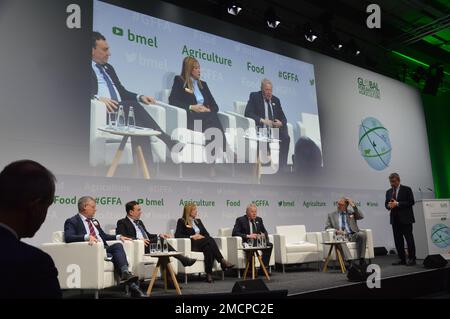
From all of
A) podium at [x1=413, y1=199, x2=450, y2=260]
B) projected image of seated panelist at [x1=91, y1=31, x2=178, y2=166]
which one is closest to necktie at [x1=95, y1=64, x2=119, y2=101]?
projected image of seated panelist at [x1=91, y1=31, x2=178, y2=166]

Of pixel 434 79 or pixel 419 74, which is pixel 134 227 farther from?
pixel 419 74

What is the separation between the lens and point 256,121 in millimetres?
6746

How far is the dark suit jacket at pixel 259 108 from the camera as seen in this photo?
22.2ft

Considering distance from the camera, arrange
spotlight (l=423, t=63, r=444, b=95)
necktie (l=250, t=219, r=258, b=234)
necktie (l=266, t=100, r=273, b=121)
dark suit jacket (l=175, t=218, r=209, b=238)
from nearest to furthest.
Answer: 1. dark suit jacket (l=175, t=218, r=209, b=238)
2. necktie (l=250, t=219, r=258, b=234)
3. necktie (l=266, t=100, r=273, b=121)
4. spotlight (l=423, t=63, r=444, b=95)

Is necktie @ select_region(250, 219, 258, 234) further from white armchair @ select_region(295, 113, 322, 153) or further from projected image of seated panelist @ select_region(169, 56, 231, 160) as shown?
white armchair @ select_region(295, 113, 322, 153)

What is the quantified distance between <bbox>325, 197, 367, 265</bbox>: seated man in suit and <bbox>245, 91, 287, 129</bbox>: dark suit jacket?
70.6 inches

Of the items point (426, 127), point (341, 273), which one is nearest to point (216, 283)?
point (341, 273)

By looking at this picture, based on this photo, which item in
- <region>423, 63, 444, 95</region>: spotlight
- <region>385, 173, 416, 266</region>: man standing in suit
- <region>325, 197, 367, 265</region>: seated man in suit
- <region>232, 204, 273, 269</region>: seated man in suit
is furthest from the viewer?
<region>423, 63, 444, 95</region>: spotlight

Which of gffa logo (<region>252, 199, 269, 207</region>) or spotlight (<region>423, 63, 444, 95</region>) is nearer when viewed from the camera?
gffa logo (<region>252, 199, 269, 207</region>)

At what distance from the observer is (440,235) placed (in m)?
6.36

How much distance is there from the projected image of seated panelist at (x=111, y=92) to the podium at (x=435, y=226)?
4239mm

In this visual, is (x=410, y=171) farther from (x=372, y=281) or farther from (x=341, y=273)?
(x=372, y=281)

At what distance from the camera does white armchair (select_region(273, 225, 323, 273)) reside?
583 cm
